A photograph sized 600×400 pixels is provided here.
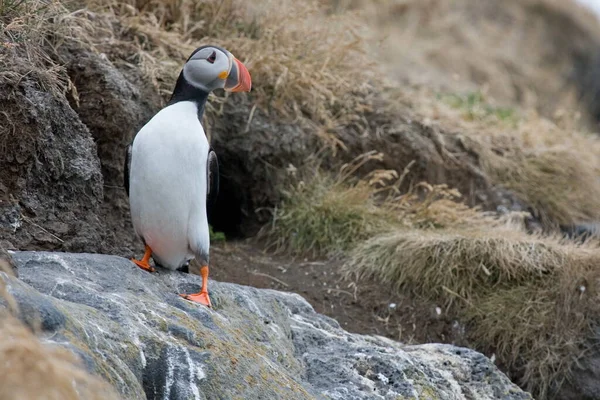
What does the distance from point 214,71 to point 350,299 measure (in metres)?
2.56

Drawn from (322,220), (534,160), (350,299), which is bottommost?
(350,299)

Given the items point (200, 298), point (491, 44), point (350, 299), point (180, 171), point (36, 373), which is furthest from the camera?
point (491, 44)

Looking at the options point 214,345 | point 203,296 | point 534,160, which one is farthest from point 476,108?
point 214,345

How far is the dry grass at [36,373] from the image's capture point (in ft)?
8.46

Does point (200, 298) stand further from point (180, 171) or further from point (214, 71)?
point (214, 71)

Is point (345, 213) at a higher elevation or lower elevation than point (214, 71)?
lower

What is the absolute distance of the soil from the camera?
22.3 ft

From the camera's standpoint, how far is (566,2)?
61.0 feet

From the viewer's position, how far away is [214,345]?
3.86 meters

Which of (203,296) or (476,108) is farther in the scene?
(476,108)

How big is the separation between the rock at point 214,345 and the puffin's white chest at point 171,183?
0.65 feet

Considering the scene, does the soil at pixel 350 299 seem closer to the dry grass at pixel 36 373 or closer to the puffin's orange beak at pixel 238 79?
the puffin's orange beak at pixel 238 79

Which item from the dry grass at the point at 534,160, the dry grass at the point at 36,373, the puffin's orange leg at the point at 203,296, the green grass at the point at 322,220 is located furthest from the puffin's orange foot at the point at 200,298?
the dry grass at the point at 534,160

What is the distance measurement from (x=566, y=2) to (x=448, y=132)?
10626 mm
